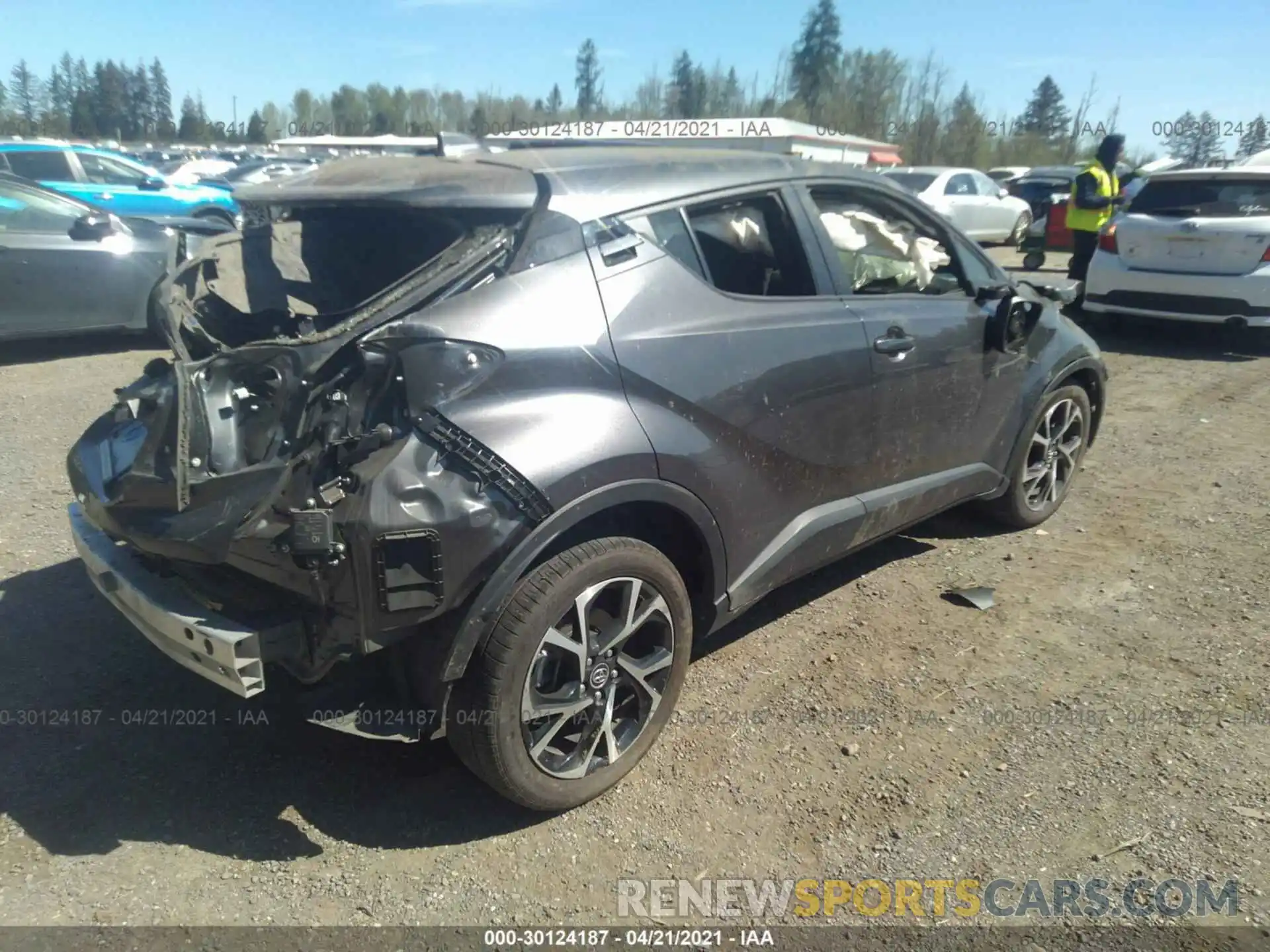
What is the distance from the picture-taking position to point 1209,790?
9.72ft

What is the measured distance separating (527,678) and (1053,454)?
11.1 ft

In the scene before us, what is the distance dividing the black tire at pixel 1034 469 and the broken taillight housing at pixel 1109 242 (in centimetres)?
478

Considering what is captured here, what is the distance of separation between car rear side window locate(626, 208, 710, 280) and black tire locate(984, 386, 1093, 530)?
218cm

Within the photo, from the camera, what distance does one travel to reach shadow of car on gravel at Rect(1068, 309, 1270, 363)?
9.00m

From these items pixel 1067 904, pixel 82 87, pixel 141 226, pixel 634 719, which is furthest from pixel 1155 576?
pixel 82 87

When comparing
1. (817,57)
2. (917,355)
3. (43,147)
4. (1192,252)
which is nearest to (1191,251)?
(1192,252)

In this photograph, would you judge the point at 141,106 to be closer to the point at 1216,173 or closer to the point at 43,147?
the point at 43,147

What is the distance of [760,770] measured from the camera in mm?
3090

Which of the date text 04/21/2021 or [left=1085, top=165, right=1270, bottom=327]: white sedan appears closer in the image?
the date text 04/21/2021

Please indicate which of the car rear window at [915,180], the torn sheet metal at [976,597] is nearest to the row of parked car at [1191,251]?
the torn sheet metal at [976,597]

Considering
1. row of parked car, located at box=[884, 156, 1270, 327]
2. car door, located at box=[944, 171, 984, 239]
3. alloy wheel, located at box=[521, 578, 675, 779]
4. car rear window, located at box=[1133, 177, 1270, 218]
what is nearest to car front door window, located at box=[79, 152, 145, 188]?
row of parked car, located at box=[884, 156, 1270, 327]

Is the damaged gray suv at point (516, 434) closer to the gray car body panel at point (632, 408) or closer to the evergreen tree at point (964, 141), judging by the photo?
the gray car body panel at point (632, 408)

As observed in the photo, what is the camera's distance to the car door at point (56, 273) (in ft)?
25.3

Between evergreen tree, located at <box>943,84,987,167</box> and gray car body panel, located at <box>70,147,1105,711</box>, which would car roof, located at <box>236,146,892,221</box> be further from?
evergreen tree, located at <box>943,84,987,167</box>
